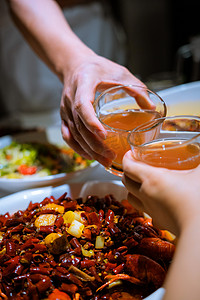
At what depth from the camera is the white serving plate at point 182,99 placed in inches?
74.4

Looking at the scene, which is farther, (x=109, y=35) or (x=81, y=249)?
(x=109, y=35)

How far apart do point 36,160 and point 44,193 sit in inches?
20.6

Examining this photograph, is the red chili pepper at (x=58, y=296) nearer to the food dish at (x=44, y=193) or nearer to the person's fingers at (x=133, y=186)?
the person's fingers at (x=133, y=186)

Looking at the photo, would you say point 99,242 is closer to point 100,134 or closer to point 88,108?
point 100,134

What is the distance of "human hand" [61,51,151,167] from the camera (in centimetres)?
115

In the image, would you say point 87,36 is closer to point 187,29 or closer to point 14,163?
point 187,29

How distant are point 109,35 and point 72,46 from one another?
92.6 inches

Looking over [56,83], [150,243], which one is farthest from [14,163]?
[56,83]

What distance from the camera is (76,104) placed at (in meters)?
1.21

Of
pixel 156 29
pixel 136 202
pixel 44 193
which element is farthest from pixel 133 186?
pixel 156 29

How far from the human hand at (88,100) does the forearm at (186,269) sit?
21.2 inches

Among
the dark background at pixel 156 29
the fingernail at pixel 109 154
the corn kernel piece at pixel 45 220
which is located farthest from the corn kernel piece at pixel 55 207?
the dark background at pixel 156 29

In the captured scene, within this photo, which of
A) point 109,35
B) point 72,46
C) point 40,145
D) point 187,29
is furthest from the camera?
point 187,29

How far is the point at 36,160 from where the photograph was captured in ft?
6.25
